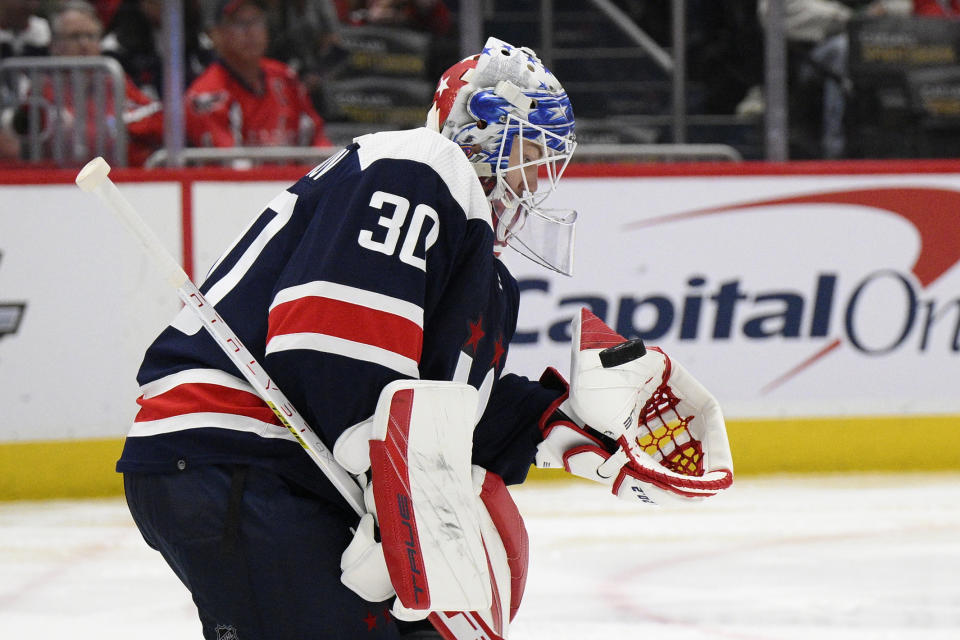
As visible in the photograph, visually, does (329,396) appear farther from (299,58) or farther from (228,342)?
(299,58)

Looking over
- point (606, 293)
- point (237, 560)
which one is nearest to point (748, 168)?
point (606, 293)

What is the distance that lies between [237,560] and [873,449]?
355 cm

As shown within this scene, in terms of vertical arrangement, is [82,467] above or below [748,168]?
below

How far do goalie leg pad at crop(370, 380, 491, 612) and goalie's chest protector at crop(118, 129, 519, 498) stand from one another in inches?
1.5

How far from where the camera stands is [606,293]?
436cm

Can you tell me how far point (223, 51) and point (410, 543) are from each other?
12.8 feet

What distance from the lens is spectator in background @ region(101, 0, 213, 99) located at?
484 cm

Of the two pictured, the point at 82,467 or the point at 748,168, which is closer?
the point at 82,467

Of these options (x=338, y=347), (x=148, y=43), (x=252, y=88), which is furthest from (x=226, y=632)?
(x=148, y=43)

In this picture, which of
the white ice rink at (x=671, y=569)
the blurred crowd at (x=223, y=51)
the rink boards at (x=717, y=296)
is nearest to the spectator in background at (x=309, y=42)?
the blurred crowd at (x=223, y=51)

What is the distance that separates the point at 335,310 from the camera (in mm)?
1214

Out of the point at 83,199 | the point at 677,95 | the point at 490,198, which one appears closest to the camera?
the point at 490,198

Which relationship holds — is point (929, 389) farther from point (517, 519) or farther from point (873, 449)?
point (517, 519)

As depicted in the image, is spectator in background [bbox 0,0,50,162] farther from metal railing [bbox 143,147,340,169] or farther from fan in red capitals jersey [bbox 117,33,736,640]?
fan in red capitals jersey [bbox 117,33,736,640]
